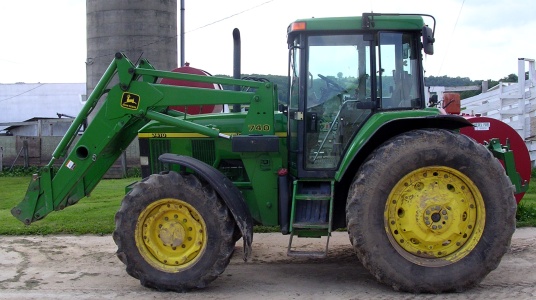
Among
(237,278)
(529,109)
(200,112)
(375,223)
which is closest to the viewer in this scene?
(375,223)

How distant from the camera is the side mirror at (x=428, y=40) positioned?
6012 millimetres

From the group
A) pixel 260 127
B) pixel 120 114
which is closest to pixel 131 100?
pixel 120 114

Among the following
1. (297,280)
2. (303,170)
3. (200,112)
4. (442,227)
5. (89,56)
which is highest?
(89,56)

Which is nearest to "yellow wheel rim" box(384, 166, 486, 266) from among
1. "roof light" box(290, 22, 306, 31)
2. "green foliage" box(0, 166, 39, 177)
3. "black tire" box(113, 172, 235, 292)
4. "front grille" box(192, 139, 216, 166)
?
"black tire" box(113, 172, 235, 292)

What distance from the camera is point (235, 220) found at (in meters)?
6.12

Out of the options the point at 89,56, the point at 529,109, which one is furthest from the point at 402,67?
the point at 89,56

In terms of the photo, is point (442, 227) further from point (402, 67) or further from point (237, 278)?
point (237, 278)

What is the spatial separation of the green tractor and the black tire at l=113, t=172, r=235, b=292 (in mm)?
11

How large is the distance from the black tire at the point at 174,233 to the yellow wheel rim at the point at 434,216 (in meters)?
1.62

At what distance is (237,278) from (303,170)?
4.52 feet

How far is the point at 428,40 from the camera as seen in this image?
6039 millimetres

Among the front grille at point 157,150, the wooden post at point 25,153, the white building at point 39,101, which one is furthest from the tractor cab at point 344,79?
the white building at point 39,101

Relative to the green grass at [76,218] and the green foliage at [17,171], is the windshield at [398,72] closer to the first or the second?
the green grass at [76,218]

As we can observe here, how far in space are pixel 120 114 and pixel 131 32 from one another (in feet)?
42.9
